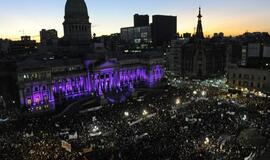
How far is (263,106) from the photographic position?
1881 inches

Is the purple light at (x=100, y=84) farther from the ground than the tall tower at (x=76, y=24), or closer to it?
closer to it

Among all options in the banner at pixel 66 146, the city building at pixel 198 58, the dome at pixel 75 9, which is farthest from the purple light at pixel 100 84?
the dome at pixel 75 9

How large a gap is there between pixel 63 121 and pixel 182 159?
25001 mm

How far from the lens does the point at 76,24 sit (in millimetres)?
88062

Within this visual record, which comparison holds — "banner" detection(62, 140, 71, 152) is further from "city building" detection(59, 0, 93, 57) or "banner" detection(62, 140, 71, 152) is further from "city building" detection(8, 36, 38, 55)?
"city building" detection(8, 36, 38, 55)

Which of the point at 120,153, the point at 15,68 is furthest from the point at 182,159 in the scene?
the point at 15,68

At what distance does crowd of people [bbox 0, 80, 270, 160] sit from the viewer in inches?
1161

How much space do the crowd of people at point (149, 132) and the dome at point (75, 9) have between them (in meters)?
46.5

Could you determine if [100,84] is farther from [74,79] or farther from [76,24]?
[76,24]

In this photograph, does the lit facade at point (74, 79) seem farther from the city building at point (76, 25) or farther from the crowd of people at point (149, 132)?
the city building at point (76, 25)

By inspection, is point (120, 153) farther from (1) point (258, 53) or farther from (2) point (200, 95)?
(1) point (258, 53)

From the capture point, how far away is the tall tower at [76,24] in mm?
87375

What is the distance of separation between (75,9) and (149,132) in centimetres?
6364

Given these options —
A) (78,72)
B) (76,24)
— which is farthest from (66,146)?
(76,24)
